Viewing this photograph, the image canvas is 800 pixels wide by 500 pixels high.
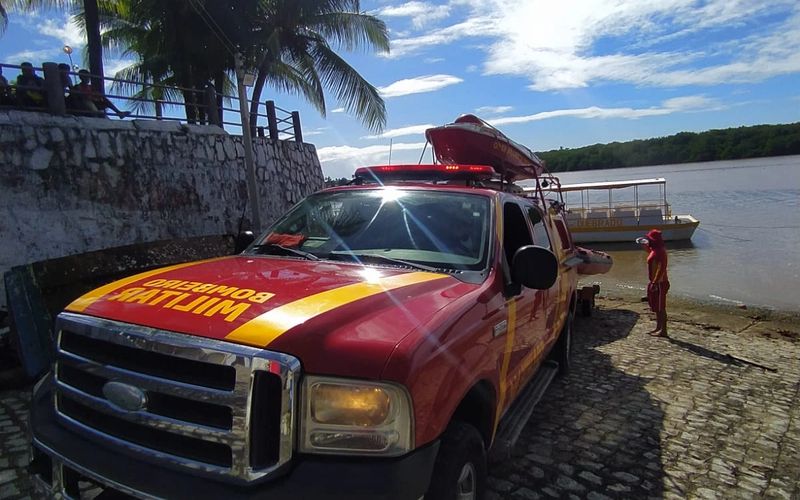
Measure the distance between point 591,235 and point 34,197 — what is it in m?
24.6

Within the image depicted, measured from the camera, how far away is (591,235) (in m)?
27.2

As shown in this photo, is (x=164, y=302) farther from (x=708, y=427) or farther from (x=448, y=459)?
(x=708, y=427)

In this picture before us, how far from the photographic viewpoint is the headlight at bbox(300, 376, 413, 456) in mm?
1778

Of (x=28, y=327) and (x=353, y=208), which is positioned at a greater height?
(x=353, y=208)

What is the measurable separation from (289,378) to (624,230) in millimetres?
27090

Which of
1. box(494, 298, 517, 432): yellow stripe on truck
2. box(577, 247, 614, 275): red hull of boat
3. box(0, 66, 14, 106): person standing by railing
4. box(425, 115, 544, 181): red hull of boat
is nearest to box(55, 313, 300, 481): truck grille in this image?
box(494, 298, 517, 432): yellow stripe on truck

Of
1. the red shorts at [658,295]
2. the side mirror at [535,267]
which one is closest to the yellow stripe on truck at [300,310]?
the side mirror at [535,267]

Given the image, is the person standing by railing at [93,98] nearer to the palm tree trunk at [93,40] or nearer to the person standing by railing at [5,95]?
the person standing by railing at [5,95]

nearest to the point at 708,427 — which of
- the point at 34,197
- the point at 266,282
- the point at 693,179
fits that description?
the point at 266,282

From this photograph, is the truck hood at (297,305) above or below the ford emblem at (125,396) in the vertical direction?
above

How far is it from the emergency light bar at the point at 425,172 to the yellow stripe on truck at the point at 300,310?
5.88ft

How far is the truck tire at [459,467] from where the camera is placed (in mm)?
2082

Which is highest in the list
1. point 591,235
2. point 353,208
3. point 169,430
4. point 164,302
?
point 353,208

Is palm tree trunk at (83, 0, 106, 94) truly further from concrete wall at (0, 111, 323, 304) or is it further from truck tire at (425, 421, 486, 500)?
truck tire at (425, 421, 486, 500)
